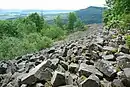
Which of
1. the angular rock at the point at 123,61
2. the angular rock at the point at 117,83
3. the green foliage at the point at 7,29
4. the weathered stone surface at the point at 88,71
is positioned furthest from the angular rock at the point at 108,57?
the green foliage at the point at 7,29

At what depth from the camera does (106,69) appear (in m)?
12.5

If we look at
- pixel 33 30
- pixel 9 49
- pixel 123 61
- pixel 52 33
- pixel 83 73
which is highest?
pixel 123 61

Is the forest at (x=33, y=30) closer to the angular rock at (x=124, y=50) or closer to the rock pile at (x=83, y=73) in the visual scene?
the angular rock at (x=124, y=50)

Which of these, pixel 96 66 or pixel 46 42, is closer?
pixel 96 66

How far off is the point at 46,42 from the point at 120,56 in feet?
171

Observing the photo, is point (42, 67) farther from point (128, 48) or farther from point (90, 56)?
point (128, 48)

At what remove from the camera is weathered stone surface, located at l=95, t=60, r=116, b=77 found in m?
12.3

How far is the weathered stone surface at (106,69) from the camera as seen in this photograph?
12344 millimetres

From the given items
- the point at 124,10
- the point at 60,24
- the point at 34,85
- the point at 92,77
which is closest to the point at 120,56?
the point at 92,77

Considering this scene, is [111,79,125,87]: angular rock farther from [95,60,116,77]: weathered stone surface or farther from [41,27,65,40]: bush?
[41,27,65,40]: bush

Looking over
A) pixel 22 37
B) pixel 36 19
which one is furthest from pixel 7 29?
pixel 36 19

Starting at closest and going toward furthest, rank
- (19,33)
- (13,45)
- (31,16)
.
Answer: (13,45), (19,33), (31,16)

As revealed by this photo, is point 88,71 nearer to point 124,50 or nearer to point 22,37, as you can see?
point 124,50

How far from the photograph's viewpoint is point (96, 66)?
1305 centimetres
